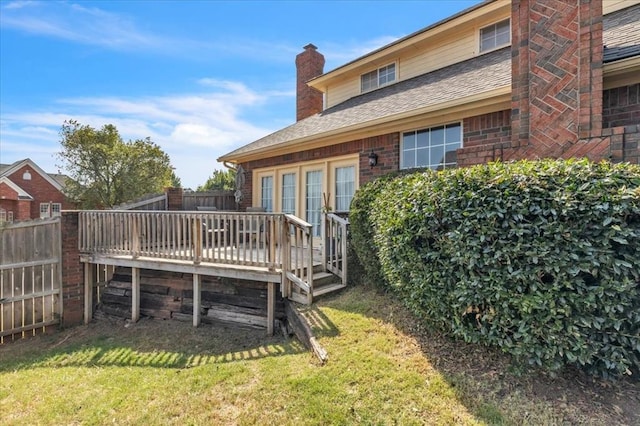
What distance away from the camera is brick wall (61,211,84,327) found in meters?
7.56

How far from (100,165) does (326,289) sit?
19.7 meters

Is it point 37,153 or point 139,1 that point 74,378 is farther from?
point 37,153

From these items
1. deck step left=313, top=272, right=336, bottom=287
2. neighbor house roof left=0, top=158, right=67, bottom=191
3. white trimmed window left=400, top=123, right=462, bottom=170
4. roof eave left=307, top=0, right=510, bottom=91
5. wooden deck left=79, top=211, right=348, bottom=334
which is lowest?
deck step left=313, top=272, right=336, bottom=287

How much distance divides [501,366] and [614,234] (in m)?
1.59

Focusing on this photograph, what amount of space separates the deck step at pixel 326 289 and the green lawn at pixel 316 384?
18 centimetres

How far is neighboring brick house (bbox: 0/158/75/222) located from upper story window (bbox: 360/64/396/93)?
21533mm

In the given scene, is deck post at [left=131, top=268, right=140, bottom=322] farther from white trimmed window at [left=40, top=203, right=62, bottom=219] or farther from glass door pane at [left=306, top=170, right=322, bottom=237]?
white trimmed window at [left=40, top=203, right=62, bottom=219]

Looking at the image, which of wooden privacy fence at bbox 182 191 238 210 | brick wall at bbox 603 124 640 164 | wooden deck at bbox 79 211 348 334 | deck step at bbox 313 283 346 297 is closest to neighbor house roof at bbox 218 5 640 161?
brick wall at bbox 603 124 640 164

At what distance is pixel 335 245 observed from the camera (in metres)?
6.20

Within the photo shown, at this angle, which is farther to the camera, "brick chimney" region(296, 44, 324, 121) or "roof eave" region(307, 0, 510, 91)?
"brick chimney" region(296, 44, 324, 121)

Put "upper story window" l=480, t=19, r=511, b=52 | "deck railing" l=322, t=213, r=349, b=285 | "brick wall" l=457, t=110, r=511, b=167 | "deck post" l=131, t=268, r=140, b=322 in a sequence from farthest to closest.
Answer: "upper story window" l=480, t=19, r=511, b=52 → "deck post" l=131, t=268, r=140, b=322 → "deck railing" l=322, t=213, r=349, b=285 → "brick wall" l=457, t=110, r=511, b=167

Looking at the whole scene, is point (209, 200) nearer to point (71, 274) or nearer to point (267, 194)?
point (267, 194)

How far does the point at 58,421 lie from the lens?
3.57m

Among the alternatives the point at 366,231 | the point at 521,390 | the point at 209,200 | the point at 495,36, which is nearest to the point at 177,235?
the point at 366,231
